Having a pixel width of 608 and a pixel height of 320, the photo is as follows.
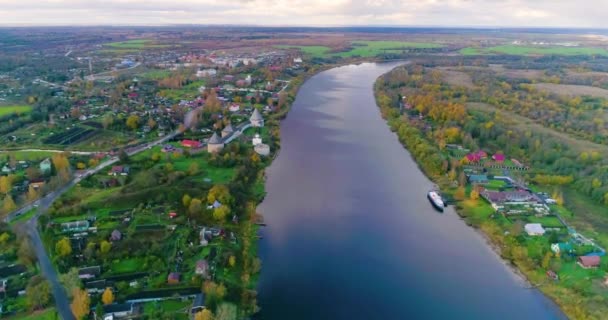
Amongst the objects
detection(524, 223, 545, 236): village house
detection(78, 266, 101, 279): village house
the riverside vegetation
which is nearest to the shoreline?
the riverside vegetation

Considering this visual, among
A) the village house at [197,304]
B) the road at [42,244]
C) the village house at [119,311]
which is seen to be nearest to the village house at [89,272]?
the road at [42,244]

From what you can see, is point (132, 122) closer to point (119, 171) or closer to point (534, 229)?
point (119, 171)

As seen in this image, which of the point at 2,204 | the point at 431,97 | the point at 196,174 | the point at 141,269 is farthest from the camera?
the point at 431,97

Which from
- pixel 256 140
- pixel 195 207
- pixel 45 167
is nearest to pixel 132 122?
pixel 45 167

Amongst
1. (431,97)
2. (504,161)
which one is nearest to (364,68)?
(431,97)

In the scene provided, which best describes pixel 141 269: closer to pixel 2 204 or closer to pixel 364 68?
pixel 2 204

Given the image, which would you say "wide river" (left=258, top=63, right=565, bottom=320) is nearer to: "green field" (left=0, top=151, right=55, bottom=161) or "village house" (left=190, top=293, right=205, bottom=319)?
"village house" (left=190, top=293, right=205, bottom=319)

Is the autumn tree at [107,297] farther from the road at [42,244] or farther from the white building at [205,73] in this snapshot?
the white building at [205,73]
